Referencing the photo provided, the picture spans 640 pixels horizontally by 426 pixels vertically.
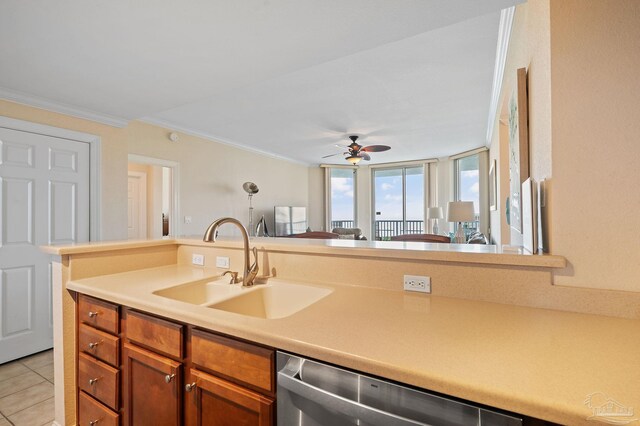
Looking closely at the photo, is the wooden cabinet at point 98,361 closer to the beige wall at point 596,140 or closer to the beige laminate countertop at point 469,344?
the beige laminate countertop at point 469,344

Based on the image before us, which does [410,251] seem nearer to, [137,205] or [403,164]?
[137,205]

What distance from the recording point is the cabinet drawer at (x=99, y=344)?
136cm

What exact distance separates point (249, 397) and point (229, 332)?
0.21 m

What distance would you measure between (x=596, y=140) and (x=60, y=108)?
12.8 ft

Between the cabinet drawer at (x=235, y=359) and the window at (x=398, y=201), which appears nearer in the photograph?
the cabinet drawer at (x=235, y=359)

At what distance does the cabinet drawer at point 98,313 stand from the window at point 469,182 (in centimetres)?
630

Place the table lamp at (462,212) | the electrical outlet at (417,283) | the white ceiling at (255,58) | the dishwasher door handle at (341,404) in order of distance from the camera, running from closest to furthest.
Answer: the dishwasher door handle at (341,404)
the electrical outlet at (417,283)
the white ceiling at (255,58)
the table lamp at (462,212)

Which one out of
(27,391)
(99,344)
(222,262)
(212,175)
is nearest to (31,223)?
(27,391)

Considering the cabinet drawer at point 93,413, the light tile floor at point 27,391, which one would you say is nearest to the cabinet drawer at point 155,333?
the cabinet drawer at point 93,413

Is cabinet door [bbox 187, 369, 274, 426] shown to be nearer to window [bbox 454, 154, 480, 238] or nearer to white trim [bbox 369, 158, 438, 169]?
window [bbox 454, 154, 480, 238]

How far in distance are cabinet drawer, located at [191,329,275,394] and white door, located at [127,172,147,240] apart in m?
4.65

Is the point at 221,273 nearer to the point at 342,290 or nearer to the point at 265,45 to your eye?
the point at 342,290

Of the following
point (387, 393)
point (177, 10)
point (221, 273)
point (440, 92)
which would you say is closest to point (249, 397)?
point (387, 393)

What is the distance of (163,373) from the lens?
1.17 m
